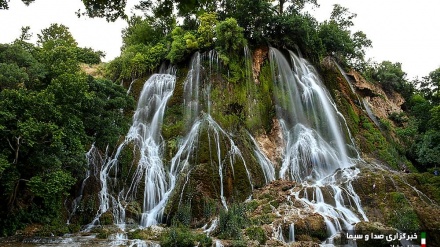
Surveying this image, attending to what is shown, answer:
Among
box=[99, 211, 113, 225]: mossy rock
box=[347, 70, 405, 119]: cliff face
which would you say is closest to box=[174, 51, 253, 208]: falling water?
box=[99, 211, 113, 225]: mossy rock

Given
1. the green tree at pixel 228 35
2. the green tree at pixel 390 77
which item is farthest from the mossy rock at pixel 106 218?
→ the green tree at pixel 390 77

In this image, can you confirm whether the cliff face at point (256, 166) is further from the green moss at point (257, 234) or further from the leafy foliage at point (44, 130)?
the leafy foliage at point (44, 130)

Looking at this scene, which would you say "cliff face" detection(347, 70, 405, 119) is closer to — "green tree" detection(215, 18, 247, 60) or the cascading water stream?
the cascading water stream

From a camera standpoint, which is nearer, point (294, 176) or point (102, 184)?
point (102, 184)

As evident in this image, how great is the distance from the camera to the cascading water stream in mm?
12633

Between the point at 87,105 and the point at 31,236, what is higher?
the point at 87,105

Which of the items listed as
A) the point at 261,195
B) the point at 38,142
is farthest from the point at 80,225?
the point at 261,195

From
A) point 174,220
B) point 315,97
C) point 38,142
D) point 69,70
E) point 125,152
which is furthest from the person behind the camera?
→ point 315,97

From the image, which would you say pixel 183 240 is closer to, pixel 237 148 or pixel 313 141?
pixel 237 148

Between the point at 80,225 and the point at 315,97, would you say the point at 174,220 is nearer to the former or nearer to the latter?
the point at 80,225

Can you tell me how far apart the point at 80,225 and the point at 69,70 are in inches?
244

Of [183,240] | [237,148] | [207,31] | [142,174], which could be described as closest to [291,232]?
[183,240]

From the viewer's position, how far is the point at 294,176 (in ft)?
55.3

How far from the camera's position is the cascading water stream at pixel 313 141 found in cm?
1263
